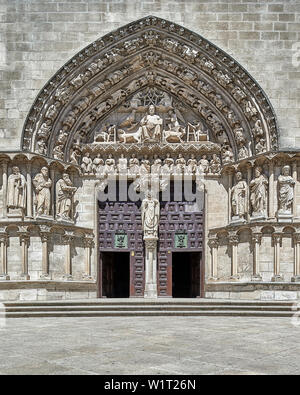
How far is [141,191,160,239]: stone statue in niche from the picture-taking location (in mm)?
13242

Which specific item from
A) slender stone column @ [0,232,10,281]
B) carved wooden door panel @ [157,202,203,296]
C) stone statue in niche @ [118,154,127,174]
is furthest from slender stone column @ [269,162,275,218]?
slender stone column @ [0,232,10,281]

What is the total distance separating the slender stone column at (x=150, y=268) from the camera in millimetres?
13219

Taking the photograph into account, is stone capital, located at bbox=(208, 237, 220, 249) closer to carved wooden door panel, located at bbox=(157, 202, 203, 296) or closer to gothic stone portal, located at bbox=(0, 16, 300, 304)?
gothic stone portal, located at bbox=(0, 16, 300, 304)

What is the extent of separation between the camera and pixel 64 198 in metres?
12.8

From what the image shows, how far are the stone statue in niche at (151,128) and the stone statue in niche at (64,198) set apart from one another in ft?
8.51

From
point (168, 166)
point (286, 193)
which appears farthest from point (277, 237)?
point (168, 166)

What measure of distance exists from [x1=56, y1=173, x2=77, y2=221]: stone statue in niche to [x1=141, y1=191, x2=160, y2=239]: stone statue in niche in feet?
6.94

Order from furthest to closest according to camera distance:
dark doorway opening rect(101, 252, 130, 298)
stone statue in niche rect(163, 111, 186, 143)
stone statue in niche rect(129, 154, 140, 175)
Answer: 1. dark doorway opening rect(101, 252, 130, 298)
2. stone statue in niche rect(163, 111, 186, 143)
3. stone statue in niche rect(129, 154, 140, 175)

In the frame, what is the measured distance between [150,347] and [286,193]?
23.1 ft

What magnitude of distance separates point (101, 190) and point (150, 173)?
1522mm

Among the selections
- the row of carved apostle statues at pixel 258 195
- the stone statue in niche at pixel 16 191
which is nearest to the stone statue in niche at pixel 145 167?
the row of carved apostle statues at pixel 258 195

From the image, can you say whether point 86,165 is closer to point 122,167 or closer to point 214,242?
point 122,167

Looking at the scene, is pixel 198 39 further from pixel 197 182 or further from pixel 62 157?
pixel 62 157
